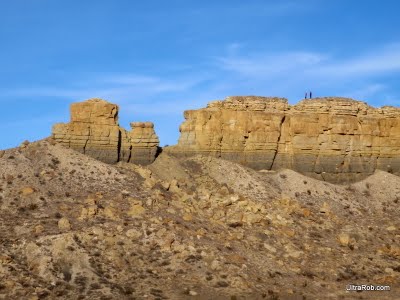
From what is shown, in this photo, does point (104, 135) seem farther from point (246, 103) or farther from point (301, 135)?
point (301, 135)

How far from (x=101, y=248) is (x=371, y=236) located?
75.4 feet

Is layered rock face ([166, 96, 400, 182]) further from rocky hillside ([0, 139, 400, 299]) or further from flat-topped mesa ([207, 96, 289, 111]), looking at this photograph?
rocky hillside ([0, 139, 400, 299])

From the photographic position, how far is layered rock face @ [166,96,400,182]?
58.8m

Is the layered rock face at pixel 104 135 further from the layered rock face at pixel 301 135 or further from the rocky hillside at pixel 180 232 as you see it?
the layered rock face at pixel 301 135

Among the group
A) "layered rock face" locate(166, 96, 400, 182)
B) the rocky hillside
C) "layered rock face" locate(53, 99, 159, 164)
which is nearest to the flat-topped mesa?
"layered rock face" locate(166, 96, 400, 182)

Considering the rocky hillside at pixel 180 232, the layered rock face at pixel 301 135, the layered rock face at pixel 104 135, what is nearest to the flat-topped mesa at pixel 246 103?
the layered rock face at pixel 301 135

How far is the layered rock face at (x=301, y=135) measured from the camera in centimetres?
5878

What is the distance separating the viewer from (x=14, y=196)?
44.7 metres

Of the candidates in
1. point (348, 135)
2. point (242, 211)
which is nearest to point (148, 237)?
point (242, 211)

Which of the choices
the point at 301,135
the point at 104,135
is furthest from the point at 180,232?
the point at 301,135

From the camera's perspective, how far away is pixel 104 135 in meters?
52.7

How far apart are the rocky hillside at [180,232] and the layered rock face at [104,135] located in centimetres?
115

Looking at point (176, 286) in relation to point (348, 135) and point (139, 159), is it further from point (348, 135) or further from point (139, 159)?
point (348, 135)

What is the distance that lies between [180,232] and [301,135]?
71.6 feet
